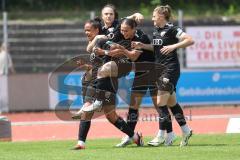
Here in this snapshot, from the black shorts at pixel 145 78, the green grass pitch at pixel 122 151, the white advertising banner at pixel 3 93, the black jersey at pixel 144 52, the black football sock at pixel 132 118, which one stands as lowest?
the white advertising banner at pixel 3 93

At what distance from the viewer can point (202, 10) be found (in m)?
41.0

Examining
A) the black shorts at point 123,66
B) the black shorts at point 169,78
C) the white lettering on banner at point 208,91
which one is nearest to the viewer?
the black shorts at point 169,78

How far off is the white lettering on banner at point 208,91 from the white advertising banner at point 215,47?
54.3 inches

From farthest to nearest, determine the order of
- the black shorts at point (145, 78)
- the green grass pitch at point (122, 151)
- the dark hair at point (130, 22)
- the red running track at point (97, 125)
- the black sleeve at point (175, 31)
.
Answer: the red running track at point (97, 125), the black shorts at point (145, 78), the black sleeve at point (175, 31), the dark hair at point (130, 22), the green grass pitch at point (122, 151)

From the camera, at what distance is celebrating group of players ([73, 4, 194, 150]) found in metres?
12.9

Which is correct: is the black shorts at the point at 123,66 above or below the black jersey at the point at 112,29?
below

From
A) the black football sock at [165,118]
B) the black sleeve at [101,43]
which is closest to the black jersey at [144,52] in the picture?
the black sleeve at [101,43]

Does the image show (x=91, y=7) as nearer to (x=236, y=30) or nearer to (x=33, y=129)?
(x=236, y=30)

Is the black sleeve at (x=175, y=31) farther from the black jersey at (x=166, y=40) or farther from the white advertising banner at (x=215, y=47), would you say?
the white advertising banner at (x=215, y=47)

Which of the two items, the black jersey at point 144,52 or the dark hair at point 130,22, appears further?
the black jersey at point 144,52

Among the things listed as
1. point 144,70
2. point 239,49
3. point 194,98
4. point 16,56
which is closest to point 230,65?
point 239,49

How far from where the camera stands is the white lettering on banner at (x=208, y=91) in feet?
81.5

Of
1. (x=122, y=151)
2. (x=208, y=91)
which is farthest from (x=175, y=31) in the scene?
(x=208, y=91)

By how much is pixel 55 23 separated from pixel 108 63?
2035cm
